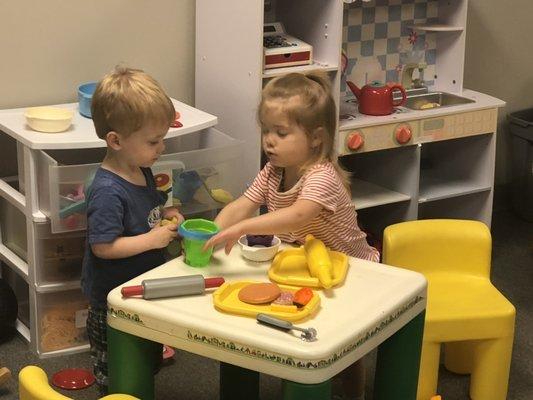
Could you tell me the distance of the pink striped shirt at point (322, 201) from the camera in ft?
6.79

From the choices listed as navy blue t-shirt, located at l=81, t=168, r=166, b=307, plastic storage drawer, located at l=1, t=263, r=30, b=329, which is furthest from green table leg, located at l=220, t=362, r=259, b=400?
plastic storage drawer, located at l=1, t=263, r=30, b=329

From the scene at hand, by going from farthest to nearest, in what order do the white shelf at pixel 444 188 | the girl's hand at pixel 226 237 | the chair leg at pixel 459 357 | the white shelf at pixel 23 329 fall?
the white shelf at pixel 444 188, the white shelf at pixel 23 329, the chair leg at pixel 459 357, the girl's hand at pixel 226 237

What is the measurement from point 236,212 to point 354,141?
2.64 feet

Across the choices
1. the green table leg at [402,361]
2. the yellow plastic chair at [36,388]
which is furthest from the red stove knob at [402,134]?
the yellow plastic chair at [36,388]

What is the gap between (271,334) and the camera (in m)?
1.67

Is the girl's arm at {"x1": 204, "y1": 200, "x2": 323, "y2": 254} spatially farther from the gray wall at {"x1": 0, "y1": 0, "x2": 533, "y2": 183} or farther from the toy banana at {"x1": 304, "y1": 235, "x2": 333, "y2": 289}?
the gray wall at {"x1": 0, "y1": 0, "x2": 533, "y2": 183}

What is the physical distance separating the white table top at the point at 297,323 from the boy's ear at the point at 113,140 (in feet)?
1.02

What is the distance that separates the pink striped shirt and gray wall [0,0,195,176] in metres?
0.90

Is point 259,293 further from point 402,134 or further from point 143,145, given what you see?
point 402,134

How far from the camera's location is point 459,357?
2.58 m

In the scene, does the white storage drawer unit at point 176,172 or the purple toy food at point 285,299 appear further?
the white storage drawer unit at point 176,172

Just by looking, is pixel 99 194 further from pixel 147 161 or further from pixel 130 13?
pixel 130 13

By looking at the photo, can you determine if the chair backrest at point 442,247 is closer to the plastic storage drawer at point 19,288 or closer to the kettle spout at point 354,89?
the kettle spout at point 354,89

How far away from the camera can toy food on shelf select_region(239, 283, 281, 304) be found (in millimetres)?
1774
